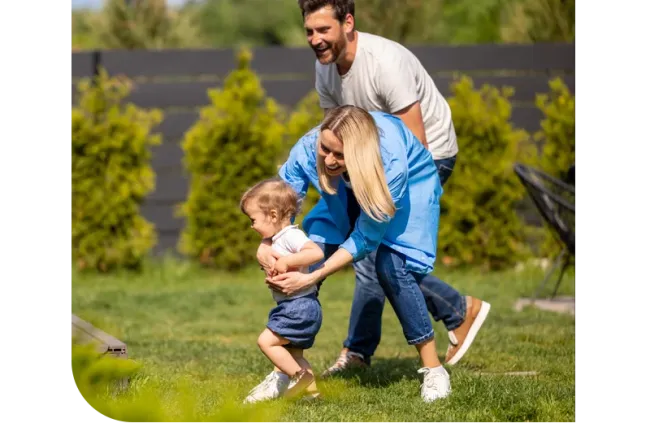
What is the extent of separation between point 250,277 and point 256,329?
2.38 meters

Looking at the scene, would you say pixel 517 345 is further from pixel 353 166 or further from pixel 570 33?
pixel 570 33

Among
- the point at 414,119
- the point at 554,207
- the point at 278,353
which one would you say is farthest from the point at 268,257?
the point at 554,207

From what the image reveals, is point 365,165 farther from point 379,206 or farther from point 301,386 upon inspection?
point 301,386

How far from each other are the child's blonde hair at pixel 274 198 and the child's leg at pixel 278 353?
1.40 feet

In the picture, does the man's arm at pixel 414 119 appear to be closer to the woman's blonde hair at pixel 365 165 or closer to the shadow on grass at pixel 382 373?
the woman's blonde hair at pixel 365 165

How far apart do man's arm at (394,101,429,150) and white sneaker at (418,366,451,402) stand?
2.93 feet

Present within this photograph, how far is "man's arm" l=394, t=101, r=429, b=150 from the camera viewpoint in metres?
3.86

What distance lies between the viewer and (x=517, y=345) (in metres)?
4.96

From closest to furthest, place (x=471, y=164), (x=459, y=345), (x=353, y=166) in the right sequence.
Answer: (x=353, y=166)
(x=459, y=345)
(x=471, y=164)

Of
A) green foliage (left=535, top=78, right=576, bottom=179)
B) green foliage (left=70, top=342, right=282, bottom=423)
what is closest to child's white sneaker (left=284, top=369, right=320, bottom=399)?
green foliage (left=70, top=342, right=282, bottom=423)

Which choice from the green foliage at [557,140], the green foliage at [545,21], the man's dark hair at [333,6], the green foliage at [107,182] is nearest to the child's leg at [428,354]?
the man's dark hair at [333,6]

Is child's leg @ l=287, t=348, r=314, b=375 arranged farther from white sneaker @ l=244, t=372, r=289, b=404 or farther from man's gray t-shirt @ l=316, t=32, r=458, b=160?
→ man's gray t-shirt @ l=316, t=32, r=458, b=160
